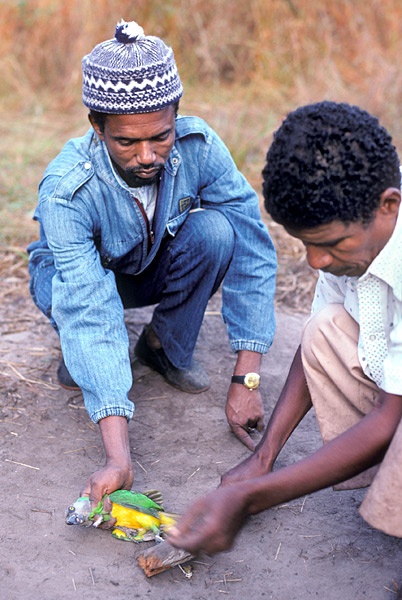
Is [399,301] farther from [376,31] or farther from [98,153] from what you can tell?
[376,31]

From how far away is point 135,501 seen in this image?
6.01 ft

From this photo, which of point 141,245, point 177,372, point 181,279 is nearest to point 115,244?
point 141,245

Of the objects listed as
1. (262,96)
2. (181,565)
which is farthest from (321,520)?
(262,96)

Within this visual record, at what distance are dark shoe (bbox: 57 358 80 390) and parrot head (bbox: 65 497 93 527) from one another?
0.83 meters

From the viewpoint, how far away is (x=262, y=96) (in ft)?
18.6

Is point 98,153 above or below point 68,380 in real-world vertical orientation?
above

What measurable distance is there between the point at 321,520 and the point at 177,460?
1.71 ft

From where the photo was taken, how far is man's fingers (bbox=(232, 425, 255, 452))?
89.6 inches

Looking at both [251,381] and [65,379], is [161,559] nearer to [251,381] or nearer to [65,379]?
[251,381]

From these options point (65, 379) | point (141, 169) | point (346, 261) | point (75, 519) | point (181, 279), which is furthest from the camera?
point (65, 379)

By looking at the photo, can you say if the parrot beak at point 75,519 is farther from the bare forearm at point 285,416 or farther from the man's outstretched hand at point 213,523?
the bare forearm at point 285,416

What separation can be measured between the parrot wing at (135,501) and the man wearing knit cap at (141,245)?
0.03 meters

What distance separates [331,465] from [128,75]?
1.22 meters

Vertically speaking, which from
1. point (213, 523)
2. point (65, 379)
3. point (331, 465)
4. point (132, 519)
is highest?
point (331, 465)
